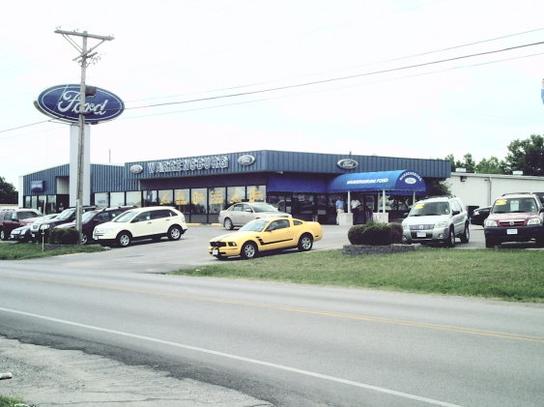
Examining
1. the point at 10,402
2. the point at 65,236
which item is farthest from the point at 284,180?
the point at 10,402

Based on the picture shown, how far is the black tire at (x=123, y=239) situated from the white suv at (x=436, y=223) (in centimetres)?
1481

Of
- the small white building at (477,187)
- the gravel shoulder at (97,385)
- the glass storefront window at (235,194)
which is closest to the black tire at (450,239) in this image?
the gravel shoulder at (97,385)

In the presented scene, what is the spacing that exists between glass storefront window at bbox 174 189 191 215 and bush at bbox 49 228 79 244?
18280 millimetres

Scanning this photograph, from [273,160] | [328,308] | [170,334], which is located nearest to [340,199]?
[273,160]

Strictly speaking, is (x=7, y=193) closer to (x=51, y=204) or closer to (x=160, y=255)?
(x=51, y=204)

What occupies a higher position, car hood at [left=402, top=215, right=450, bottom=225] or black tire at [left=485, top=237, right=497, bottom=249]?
car hood at [left=402, top=215, right=450, bottom=225]

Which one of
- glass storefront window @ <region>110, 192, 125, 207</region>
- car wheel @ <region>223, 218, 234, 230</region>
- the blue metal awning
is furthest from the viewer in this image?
glass storefront window @ <region>110, 192, 125, 207</region>

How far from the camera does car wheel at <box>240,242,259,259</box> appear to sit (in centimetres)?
2552

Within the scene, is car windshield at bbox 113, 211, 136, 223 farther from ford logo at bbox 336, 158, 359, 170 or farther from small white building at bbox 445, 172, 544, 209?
small white building at bbox 445, 172, 544, 209

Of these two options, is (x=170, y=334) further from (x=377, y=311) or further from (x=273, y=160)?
(x=273, y=160)

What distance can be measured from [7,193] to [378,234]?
317 ft

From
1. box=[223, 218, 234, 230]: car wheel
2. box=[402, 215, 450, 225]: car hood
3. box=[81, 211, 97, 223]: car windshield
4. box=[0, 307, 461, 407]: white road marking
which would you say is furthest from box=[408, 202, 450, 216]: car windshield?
box=[81, 211, 97, 223]: car windshield

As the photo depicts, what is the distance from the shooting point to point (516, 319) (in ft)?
36.2

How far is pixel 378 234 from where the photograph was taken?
23250 mm
